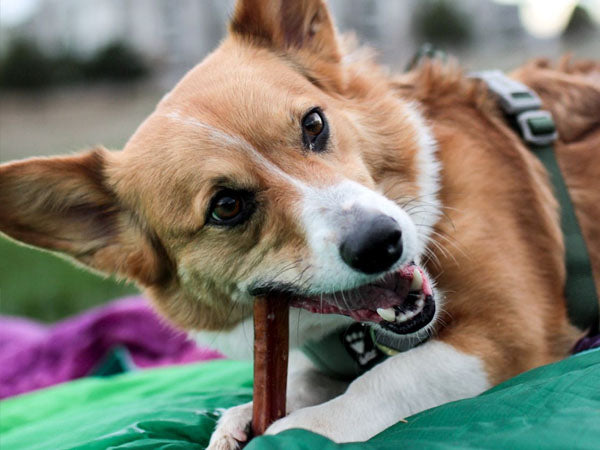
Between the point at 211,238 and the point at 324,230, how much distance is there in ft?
1.75

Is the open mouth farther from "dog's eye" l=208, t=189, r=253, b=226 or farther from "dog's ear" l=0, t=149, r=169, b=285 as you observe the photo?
"dog's ear" l=0, t=149, r=169, b=285

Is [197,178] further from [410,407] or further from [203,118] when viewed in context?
[410,407]

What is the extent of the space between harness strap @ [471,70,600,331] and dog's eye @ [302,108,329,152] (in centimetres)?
99

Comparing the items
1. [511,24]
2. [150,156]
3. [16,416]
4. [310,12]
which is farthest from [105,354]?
[511,24]

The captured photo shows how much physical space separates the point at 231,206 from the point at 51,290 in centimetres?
492

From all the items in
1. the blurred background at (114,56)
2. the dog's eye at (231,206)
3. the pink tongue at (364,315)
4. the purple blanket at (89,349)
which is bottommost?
the blurred background at (114,56)

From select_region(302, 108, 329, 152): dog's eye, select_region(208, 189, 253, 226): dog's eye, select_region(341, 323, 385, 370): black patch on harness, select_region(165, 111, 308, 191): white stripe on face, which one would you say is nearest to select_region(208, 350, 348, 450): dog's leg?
select_region(341, 323, 385, 370): black patch on harness

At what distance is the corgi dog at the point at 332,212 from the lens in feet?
7.87

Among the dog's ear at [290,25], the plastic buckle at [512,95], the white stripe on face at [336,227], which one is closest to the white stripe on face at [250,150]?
the white stripe on face at [336,227]

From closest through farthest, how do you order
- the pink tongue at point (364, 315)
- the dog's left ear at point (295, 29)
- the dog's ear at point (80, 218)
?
the pink tongue at point (364, 315), the dog's ear at point (80, 218), the dog's left ear at point (295, 29)

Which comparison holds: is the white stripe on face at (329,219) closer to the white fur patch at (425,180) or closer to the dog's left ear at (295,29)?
the white fur patch at (425,180)

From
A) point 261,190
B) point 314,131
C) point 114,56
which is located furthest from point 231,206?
point 114,56

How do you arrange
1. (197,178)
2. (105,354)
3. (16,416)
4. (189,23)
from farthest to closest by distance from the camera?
(189,23), (105,354), (16,416), (197,178)

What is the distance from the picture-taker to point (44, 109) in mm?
28562
